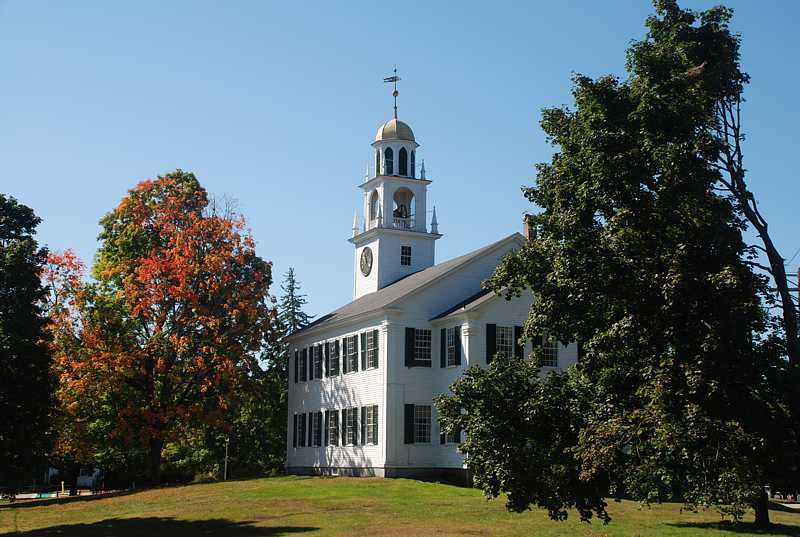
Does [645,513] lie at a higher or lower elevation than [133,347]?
lower

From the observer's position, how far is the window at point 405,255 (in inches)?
2008

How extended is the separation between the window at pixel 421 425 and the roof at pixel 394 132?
1597 cm

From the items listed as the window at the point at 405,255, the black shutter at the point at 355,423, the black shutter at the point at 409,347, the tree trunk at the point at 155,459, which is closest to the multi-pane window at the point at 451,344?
the black shutter at the point at 409,347

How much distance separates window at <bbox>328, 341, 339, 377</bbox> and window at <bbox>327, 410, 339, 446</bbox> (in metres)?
1.89

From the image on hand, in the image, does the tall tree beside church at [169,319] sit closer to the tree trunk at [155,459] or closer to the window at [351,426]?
the tree trunk at [155,459]

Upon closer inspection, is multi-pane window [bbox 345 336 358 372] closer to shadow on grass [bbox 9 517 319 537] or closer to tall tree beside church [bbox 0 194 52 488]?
shadow on grass [bbox 9 517 319 537]

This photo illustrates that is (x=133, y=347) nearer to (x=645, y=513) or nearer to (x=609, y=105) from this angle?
(x=645, y=513)

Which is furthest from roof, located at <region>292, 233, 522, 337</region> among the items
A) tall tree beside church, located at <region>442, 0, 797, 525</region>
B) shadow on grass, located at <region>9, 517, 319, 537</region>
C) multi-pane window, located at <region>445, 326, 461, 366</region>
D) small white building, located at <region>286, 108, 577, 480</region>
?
tall tree beside church, located at <region>442, 0, 797, 525</region>

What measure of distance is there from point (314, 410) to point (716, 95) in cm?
3163

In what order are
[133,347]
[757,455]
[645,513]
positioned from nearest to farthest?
[757,455]
[645,513]
[133,347]

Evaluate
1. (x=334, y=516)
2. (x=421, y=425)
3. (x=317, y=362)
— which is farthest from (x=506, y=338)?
(x=334, y=516)

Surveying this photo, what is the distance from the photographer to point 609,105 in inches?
779

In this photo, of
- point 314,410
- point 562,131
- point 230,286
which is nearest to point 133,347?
point 230,286

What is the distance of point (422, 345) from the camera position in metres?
41.9
